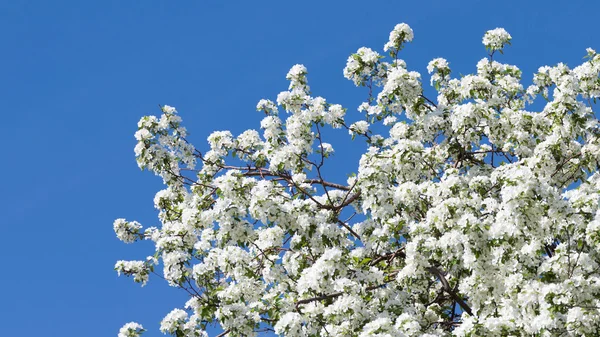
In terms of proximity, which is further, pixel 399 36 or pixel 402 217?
pixel 399 36

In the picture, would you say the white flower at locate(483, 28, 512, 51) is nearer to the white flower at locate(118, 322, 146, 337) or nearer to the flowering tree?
the flowering tree

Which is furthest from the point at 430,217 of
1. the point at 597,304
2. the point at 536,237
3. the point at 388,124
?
the point at 388,124

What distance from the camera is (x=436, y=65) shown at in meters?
16.3

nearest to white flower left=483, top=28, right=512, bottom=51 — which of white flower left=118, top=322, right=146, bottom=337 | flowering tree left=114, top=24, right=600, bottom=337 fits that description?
flowering tree left=114, top=24, right=600, bottom=337

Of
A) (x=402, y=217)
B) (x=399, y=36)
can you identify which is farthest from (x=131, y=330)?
(x=399, y=36)

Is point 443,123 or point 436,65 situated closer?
point 443,123

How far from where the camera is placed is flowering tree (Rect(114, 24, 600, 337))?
10.7 m

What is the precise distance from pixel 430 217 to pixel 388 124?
492 cm

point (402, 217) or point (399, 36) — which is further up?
point (399, 36)

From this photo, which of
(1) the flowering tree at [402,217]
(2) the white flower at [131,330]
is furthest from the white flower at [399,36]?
(2) the white flower at [131,330]

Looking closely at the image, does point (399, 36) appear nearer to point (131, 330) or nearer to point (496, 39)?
point (496, 39)

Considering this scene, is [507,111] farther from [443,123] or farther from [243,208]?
[243,208]

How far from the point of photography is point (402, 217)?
43.8 feet

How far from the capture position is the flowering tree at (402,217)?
10.7 meters
